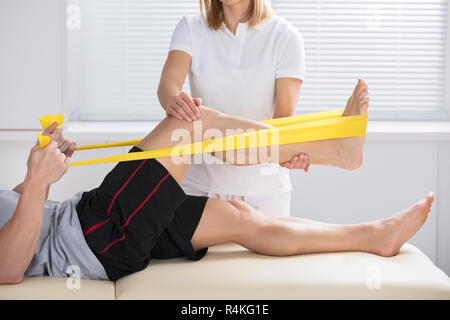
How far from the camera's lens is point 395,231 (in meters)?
1.63

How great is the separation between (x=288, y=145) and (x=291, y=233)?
28cm

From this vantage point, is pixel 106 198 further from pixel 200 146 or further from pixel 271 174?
pixel 271 174

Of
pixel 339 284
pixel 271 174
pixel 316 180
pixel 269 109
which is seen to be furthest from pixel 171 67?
pixel 316 180

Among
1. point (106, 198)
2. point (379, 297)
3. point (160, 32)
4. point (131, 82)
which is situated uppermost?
point (160, 32)

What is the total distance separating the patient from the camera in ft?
4.32

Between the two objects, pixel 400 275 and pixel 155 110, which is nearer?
pixel 400 275

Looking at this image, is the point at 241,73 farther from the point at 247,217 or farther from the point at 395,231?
the point at 395,231

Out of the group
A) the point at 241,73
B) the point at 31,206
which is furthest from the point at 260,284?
the point at 241,73

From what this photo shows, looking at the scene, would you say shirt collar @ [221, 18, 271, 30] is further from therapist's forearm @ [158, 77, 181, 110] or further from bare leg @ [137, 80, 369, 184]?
bare leg @ [137, 80, 369, 184]

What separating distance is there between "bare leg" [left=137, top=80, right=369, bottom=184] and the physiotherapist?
32 centimetres

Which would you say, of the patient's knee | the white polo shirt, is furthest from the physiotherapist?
the patient's knee

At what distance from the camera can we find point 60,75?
237 cm

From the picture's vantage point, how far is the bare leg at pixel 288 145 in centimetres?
147

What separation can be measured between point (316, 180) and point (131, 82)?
45.1 inches
